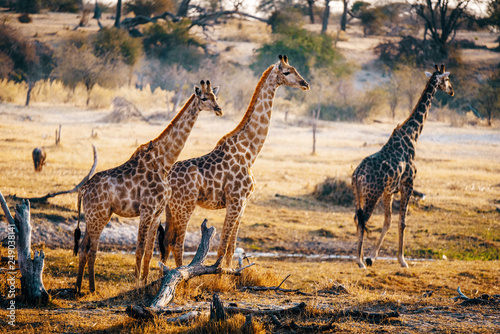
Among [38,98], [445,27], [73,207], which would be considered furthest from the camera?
[445,27]

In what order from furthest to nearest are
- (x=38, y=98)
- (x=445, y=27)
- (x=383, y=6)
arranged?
1. (x=383, y=6)
2. (x=445, y=27)
3. (x=38, y=98)

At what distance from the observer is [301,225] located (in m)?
12.9

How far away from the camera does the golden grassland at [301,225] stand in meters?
6.23

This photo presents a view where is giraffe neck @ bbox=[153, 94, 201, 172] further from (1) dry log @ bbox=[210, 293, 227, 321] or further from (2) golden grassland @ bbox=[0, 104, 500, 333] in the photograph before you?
(1) dry log @ bbox=[210, 293, 227, 321]

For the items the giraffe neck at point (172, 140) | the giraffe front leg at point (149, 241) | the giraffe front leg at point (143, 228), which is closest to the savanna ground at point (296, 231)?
the giraffe front leg at point (149, 241)

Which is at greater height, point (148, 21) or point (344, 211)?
point (148, 21)

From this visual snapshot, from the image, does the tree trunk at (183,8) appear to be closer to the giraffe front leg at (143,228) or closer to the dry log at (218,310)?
the giraffe front leg at (143,228)

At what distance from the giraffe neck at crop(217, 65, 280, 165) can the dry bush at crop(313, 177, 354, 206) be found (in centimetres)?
755

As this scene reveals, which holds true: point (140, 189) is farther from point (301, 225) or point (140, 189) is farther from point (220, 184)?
point (301, 225)

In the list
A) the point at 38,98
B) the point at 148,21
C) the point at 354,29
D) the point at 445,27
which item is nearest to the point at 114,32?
the point at 148,21

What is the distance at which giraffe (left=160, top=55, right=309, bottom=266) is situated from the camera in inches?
294

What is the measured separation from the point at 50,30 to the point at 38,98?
858 cm

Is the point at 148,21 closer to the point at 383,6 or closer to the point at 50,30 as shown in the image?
the point at 50,30

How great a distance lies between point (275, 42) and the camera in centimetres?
4144
